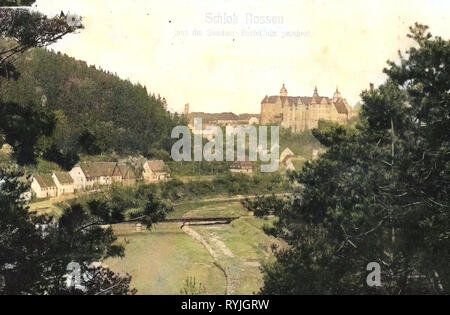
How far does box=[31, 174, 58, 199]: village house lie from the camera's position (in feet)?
30.1

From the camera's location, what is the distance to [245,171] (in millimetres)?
9594

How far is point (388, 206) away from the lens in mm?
8984

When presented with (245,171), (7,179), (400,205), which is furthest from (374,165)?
(7,179)

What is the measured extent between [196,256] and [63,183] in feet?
7.87

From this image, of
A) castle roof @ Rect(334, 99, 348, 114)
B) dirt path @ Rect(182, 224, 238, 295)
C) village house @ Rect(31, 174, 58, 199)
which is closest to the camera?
dirt path @ Rect(182, 224, 238, 295)

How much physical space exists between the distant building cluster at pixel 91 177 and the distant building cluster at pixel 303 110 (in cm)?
195

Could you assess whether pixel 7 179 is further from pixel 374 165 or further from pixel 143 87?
pixel 374 165

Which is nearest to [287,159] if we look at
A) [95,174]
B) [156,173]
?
[156,173]

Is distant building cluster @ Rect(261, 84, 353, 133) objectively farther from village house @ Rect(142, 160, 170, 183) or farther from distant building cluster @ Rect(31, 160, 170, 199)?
distant building cluster @ Rect(31, 160, 170, 199)

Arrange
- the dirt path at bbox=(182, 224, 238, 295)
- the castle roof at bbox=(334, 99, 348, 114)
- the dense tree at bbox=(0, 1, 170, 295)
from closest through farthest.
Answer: the dense tree at bbox=(0, 1, 170, 295) < the dirt path at bbox=(182, 224, 238, 295) < the castle roof at bbox=(334, 99, 348, 114)

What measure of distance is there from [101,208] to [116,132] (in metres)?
1.28

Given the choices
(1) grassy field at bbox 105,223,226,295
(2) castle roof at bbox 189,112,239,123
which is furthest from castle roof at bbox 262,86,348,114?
(1) grassy field at bbox 105,223,226,295

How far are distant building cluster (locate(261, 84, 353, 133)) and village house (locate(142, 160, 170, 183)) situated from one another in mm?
1776

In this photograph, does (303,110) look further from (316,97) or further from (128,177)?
(128,177)
